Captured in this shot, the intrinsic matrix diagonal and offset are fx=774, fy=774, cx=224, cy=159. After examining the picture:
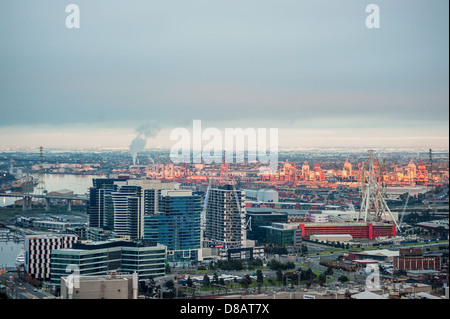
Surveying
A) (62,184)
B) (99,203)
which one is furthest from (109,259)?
(62,184)

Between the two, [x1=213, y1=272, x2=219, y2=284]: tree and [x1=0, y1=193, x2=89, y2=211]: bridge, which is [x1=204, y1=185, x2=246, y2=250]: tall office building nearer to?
[x1=213, y1=272, x2=219, y2=284]: tree

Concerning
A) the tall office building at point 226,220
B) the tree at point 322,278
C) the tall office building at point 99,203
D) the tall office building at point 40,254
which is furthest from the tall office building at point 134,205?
the tree at point 322,278

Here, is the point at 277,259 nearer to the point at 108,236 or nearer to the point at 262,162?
the point at 108,236

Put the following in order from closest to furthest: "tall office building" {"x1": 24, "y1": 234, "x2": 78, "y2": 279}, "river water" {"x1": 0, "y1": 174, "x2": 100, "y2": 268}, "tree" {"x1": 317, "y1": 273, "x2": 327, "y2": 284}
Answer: "tree" {"x1": 317, "y1": 273, "x2": 327, "y2": 284} < "tall office building" {"x1": 24, "y1": 234, "x2": 78, "y2": 279} < "river water" {"x1": 0, "y1": 174, "x2": 100, "y2": 268}

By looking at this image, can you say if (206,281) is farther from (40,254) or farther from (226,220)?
(226,220)

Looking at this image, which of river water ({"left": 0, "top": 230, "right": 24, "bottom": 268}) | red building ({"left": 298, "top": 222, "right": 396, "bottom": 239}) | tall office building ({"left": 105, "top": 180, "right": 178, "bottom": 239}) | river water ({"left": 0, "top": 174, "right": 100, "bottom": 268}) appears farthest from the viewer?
river water ({"left": 0, "top": 174, "right": 100, "bottom": 268})

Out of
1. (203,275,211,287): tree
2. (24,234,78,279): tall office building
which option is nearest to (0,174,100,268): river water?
(24,234,78,279): tall office building
